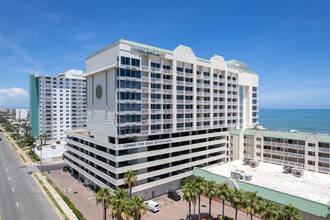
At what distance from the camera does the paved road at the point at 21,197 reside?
149 ft

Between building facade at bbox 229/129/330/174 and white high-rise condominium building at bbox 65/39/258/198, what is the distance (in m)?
5.95

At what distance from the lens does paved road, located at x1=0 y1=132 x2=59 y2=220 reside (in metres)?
45.5

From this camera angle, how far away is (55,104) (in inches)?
5645

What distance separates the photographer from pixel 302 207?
130 feet

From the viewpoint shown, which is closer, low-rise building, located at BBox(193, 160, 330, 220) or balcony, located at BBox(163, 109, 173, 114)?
low-rise building, located at BBox(193, 160, 330, 220)

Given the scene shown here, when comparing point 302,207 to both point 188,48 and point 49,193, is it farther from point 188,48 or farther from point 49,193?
point 49,193

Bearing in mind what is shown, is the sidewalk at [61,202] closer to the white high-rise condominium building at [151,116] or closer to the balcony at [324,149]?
the white high-rise condominium building at [151,116]

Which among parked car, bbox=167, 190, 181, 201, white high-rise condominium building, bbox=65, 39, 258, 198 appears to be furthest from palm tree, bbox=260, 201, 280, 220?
white high-rise condominium building, bbox=65, 39, 258, 198

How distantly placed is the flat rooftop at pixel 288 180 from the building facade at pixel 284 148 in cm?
378

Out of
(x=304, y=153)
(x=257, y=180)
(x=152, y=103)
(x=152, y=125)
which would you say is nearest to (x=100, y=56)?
(x=152, y=103)

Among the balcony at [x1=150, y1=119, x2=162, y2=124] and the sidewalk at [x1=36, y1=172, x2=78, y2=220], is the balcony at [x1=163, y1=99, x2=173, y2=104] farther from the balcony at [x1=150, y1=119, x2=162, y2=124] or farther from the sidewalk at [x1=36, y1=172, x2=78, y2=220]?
the sidewalk at [x1=36, y1=172, x2=78, y2=220]

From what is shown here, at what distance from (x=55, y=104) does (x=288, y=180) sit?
483 feet

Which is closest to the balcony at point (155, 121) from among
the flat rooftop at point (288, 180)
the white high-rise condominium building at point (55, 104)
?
the flat rooftop at point (288, 180)

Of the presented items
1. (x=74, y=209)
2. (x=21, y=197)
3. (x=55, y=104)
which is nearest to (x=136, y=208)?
(x=74, y=209)
